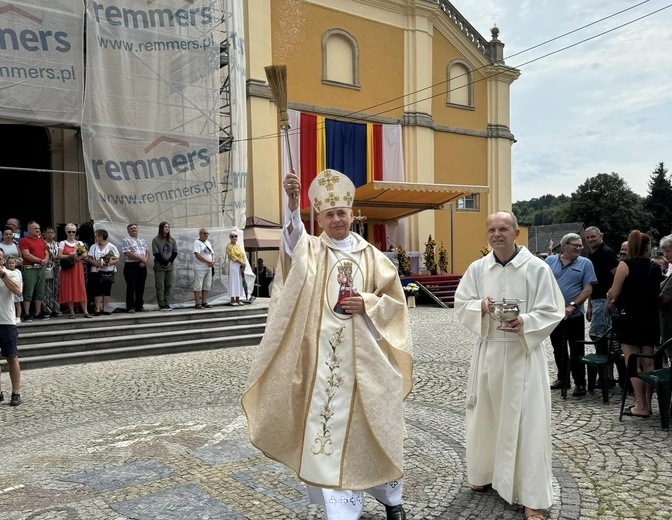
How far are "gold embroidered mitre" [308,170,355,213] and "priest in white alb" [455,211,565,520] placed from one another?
926 millimetres

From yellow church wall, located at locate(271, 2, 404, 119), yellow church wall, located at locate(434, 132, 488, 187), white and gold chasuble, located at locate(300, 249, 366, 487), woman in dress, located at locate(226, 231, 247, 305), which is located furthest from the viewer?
yellow church wall, located at locate(434, 132, 488, 187)

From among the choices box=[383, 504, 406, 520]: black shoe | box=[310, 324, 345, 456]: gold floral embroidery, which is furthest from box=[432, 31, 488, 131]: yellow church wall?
box=[383, 504, 406, 520]: black shoe

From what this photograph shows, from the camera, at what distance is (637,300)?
18.8 feet

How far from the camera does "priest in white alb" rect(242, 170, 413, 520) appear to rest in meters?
3.22

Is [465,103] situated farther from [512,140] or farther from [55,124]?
[55,124]

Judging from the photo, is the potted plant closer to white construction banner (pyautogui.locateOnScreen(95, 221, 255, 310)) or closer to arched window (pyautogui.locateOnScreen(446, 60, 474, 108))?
white construction banner (pyautogui.locateOnScreen(95, 221, 255, 310))

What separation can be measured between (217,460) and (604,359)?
13.5 ft

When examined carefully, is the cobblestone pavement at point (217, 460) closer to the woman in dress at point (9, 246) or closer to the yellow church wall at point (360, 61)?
the woman in dress at point (9, 246)

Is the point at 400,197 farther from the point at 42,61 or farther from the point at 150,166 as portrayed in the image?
the point at 42,61

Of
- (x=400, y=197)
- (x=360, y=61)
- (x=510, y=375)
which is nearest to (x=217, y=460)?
(x=510, y=375)

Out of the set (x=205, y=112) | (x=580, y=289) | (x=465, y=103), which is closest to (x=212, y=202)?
(x=205, y=112)

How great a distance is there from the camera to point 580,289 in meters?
6.51

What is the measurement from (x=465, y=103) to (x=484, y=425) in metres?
24.1

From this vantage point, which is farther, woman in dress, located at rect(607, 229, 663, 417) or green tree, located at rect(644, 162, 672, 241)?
green tree, located at rect(644, 162, 672, 241)
